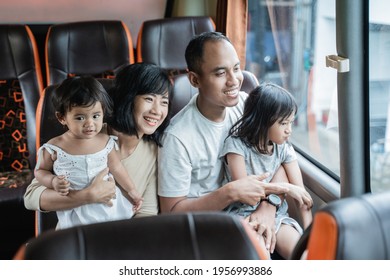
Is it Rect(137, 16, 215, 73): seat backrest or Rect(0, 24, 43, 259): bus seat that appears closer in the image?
Rect(0, 24, 43, 259): bus seat

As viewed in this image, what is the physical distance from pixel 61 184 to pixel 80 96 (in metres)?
0.27

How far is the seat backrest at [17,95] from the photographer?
2664 mm

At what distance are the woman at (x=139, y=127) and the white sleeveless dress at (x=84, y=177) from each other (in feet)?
0.12

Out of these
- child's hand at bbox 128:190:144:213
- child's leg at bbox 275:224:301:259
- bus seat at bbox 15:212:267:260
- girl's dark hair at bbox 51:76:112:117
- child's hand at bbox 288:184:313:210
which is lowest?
child's leg at bbox 275:224:301:259

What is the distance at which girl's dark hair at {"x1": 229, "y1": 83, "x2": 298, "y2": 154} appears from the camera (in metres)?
1.71

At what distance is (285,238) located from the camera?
1704mm

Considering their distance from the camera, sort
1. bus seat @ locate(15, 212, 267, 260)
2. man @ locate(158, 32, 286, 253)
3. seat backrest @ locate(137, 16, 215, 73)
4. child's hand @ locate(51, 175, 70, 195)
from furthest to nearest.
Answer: seat backrest @ locate(137, 16, 215, 73) → man @ locate(158, 32, 286, 253) → child's hand @ locate(51, 175, 70, 195) → bus seat @ locate(15, 212, 267, 260)

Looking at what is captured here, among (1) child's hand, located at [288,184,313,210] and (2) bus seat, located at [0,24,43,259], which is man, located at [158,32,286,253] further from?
(2) bus seat, located at [0,24,43,259]

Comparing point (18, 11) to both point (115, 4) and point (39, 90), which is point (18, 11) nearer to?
point (115, 4)

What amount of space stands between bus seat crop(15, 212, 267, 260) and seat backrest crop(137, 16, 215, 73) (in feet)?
6.06

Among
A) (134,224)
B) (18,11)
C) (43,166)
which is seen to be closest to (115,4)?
(18,11)

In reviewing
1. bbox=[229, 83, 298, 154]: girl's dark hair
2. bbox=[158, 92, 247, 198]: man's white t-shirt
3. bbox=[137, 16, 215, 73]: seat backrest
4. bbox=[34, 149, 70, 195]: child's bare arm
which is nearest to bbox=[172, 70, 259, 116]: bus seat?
bbox=[158, 92, 247, 198]: man's white t-shirt

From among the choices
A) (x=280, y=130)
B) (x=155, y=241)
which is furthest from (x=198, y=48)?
(x=155, y=241)

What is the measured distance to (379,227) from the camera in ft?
3.58
